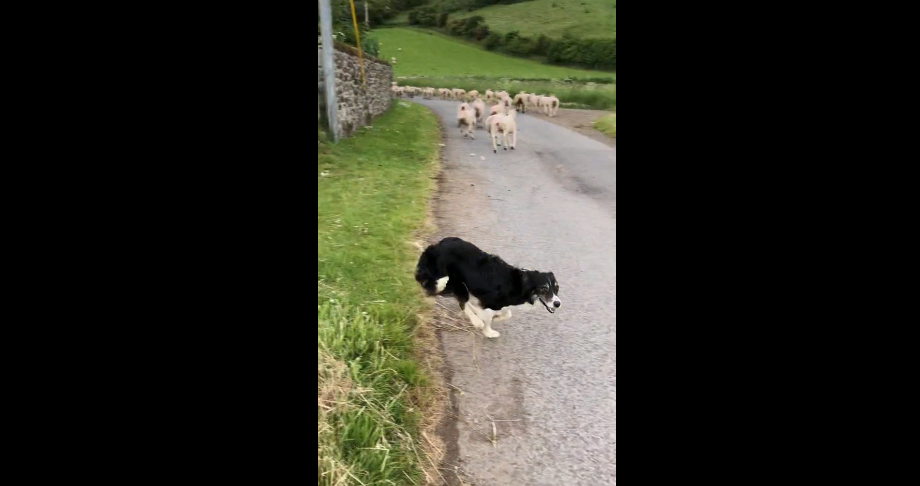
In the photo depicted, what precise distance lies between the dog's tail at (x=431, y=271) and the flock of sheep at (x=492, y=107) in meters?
0.54

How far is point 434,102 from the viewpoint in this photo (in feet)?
7.08

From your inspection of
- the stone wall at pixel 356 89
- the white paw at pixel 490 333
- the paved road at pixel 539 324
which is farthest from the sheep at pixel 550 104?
the white paw at pixel 490 333

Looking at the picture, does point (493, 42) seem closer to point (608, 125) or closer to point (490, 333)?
point (608, 125)

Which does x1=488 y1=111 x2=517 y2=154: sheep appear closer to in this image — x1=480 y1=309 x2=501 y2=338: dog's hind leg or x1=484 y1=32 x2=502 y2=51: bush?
x1=484 y1=32 x2=502 y2=51: bush

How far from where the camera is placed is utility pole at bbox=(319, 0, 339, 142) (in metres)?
1.38

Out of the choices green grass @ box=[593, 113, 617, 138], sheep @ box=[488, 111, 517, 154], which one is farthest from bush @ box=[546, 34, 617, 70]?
sheep @ box=[488, 111, 517, 154]

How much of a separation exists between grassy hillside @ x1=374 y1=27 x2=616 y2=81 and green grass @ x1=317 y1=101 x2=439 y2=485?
0.21m

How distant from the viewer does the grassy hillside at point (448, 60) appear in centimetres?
167

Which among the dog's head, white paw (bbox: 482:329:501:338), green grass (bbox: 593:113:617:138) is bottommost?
white paw (bbox: 482:329:501:338)

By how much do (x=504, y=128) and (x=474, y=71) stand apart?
49 centimetres

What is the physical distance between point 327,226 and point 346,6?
694mm

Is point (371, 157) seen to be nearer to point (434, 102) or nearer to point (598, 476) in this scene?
point (434, 102)

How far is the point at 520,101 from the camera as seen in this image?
2158mm
